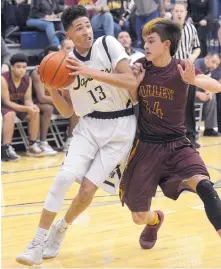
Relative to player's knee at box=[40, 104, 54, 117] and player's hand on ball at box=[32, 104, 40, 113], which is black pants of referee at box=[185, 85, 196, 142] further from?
player's hand on ball at box=[32, 104, 40, 113]

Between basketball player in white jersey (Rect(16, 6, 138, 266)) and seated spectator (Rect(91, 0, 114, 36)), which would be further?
seated spectator (Rect(91, 0, 114, 36))

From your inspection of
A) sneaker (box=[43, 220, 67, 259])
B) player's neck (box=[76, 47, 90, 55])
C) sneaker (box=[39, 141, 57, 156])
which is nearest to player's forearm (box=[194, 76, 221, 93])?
player's neck (box=[76, 47, 90, 55])

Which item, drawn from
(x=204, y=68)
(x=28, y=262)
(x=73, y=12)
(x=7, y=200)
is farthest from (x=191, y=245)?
(x=204, y=68)

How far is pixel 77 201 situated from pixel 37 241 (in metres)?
0.40

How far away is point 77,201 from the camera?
509 centimetres

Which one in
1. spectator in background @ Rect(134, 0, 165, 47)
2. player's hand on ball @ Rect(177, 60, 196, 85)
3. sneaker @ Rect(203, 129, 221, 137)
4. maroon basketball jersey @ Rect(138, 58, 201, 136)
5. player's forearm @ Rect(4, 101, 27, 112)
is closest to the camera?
player's hand on ball @ Rect(177, 60, 196, 85)

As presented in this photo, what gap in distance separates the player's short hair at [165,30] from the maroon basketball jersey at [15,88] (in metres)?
5.27

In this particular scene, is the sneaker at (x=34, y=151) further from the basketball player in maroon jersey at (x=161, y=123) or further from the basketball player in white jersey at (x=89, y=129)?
the basketball player in maroon jersey at (x=161, y=123)

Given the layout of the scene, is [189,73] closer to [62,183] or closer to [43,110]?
[62,183]

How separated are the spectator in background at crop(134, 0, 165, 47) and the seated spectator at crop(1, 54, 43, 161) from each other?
301 cm

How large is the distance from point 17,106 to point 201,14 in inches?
181

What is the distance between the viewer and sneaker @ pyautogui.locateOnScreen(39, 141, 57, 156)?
10.2m

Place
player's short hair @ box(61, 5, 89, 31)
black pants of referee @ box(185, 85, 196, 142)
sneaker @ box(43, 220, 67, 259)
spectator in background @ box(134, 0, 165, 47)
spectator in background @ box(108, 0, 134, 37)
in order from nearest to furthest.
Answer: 1. player's short hair @ box(61, 5, 89, 31)
2. sneaker @ box(43, 220, 67, 259)
3. black pants of referee @ box(185, 85, 196, 142)
4. spectator in background @ box(134, 0, 165, 47)
5. spectator in background @ box(108, 0, 134, 37)

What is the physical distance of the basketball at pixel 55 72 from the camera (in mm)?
4871
